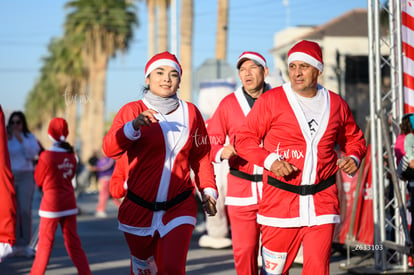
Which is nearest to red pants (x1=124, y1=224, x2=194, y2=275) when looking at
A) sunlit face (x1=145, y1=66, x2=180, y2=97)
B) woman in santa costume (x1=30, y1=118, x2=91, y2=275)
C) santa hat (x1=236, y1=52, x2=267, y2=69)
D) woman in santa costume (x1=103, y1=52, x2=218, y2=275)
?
woman in santa costume (x1=103, y1=52, x2=218, y2=275)

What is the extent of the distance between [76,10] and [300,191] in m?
49.8

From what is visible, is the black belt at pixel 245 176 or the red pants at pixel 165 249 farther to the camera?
the black belt at pixel 245 176

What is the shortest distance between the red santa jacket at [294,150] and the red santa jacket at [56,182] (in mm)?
3670

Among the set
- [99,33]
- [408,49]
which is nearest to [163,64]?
[408,49]

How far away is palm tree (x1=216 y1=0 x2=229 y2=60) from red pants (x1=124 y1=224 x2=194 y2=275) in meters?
21.2

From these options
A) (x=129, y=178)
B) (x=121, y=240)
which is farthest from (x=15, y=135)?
(x=129, y=178)

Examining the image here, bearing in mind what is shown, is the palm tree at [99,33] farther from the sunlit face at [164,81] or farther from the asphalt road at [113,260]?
the sunlit face at [164,81]

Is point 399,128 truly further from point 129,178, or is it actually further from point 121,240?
point 121,240

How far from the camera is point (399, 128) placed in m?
9.93

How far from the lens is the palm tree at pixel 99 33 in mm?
51906

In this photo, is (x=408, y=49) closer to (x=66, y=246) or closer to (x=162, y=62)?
(x=66, y=246)

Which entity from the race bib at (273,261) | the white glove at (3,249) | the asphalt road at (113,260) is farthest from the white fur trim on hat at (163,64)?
the asphalt road at (113,260)

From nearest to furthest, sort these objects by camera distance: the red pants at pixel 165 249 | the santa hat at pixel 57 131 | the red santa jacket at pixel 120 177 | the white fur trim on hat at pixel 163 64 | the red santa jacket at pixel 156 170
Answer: the red pants at pixel 165 249, the red santa jacket at pixel 156 170, the white fur trim on hat at pixel 163 64, the red santa jacket at pixel 120 177, the santa hat at pixel 57 131

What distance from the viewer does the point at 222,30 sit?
89.8 ft
